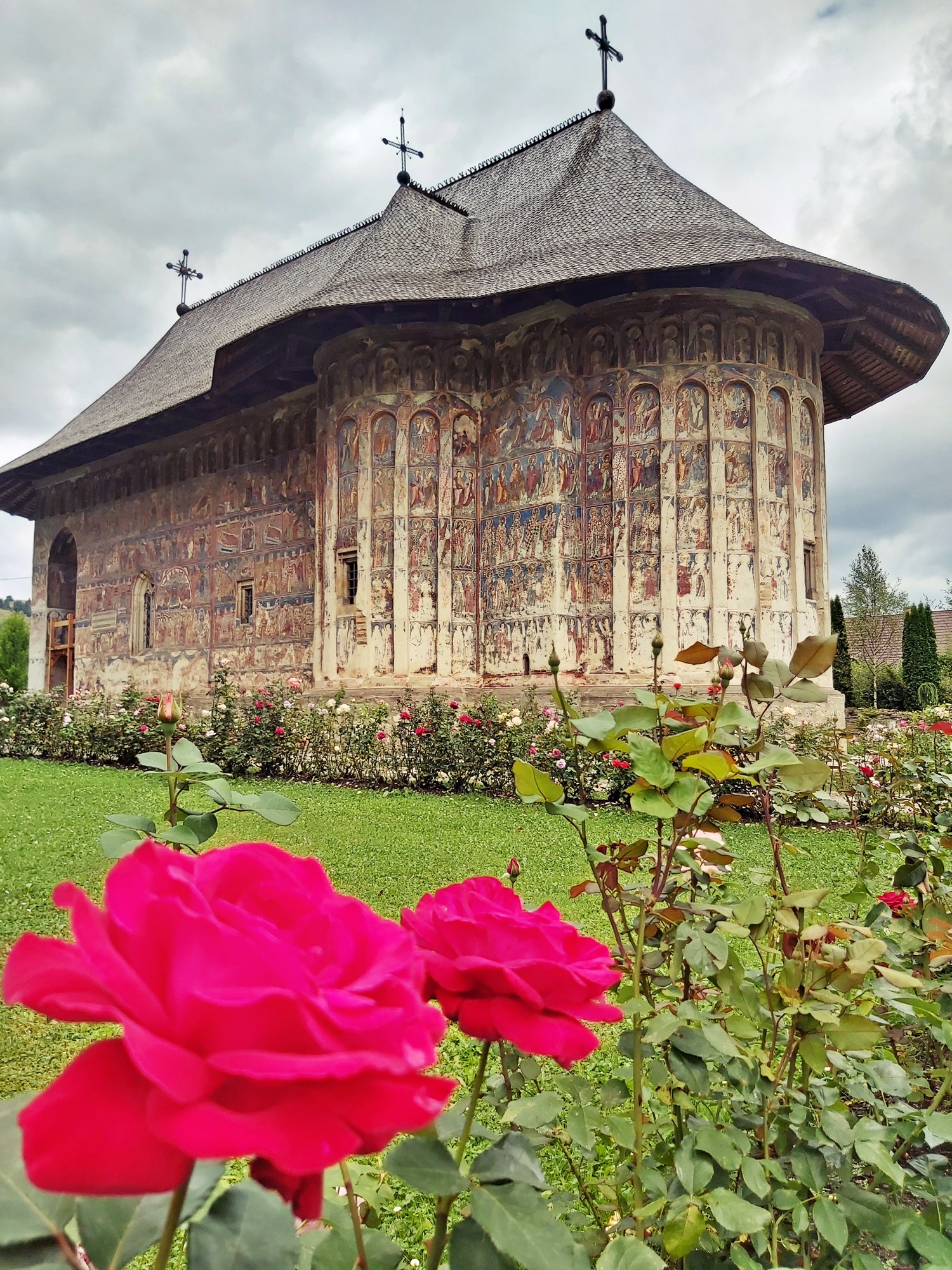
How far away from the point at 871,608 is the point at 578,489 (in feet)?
82.2

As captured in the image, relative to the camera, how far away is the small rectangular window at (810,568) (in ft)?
41.8

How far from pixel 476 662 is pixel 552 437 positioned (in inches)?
134

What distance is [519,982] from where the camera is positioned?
62cm

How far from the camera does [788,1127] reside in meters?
1.29

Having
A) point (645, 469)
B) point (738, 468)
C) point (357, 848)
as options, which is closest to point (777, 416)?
point (738, 468)

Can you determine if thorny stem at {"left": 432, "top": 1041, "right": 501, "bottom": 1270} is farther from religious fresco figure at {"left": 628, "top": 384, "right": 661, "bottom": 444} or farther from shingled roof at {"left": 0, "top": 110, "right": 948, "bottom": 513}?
religious fresco figure at {"left": 628, "top": 384, "right": 661, "bottom": 444}

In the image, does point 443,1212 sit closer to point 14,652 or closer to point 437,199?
point 437,199

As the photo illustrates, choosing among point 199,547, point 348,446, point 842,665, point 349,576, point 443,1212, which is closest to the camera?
point 443,1212

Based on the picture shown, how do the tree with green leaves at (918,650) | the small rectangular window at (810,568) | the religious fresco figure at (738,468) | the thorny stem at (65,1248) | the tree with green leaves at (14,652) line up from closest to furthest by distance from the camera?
the thorny stem at (65,1248), the religious fresco figure at (738,468), the small rectangular window at (810,568), the tree with green leaves at (918,650), the tree with green leaves at (14,652)

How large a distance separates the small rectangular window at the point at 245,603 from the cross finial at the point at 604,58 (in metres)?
10.8

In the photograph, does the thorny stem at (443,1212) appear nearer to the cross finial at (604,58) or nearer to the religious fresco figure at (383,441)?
the religious fresco figure at (383,441)

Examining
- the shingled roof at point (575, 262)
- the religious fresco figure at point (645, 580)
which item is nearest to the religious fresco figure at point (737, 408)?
the shingled roof at point (575, 262)

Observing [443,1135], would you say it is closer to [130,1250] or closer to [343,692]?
[130,1250]

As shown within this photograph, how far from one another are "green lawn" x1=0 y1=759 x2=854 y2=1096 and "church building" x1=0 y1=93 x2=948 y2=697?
9.48 ft
